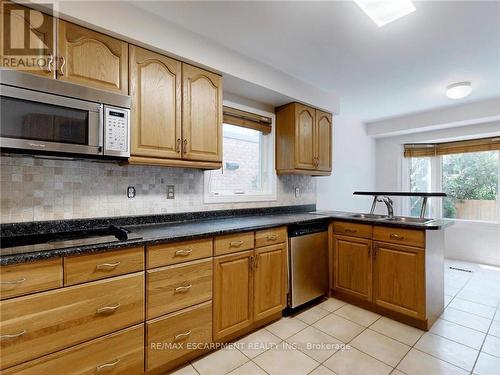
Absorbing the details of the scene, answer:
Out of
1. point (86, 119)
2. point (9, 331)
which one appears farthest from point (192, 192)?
point (9, 331)

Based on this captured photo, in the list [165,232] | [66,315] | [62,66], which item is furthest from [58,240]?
[62,66]

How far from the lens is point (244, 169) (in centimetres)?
286

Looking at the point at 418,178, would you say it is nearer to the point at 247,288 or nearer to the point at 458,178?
the point at 458,178

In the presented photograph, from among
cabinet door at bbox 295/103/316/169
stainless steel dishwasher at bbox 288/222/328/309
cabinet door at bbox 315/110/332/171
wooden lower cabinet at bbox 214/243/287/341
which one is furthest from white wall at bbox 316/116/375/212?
wooden lower cabinet at bbox 214/243/287/341

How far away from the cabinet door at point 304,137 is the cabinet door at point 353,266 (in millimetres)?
906

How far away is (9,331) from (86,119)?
113 centimetres

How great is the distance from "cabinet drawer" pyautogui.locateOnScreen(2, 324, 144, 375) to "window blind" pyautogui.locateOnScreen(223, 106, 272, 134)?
1.97 metres

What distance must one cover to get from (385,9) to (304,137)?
55.7 inches

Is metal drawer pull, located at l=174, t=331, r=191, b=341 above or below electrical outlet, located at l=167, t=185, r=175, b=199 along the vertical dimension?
below

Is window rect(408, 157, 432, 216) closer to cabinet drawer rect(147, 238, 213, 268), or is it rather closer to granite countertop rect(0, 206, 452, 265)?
granite countertop rect(0, 206, 452, 265)

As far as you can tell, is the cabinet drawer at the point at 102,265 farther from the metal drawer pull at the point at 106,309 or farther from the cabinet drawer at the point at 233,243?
the cabinet drawer at the point at 233,243

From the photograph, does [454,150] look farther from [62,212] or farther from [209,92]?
[62,212]

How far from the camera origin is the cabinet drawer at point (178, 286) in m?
1.52

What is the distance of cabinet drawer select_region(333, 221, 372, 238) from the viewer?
2.46 meters
